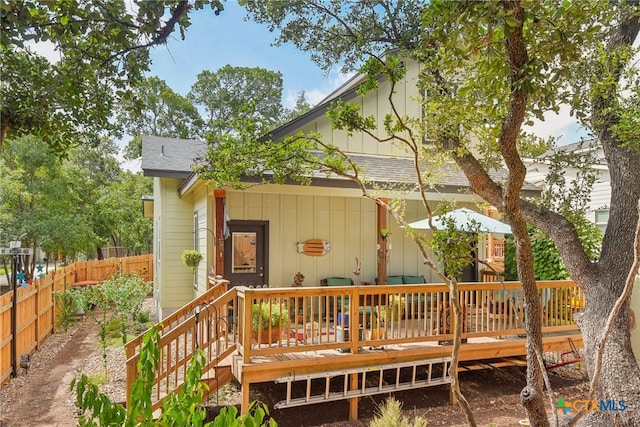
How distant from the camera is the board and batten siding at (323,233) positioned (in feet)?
27.6

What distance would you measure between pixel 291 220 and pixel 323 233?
76cm

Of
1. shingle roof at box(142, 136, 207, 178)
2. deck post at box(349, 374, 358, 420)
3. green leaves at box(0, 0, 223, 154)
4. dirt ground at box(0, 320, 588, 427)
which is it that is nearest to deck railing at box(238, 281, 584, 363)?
deck post at box(349, 374, 358, 420)

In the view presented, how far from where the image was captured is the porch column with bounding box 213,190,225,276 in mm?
7582

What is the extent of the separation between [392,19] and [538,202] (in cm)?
348

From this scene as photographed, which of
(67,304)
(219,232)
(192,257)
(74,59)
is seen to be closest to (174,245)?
(192,257)

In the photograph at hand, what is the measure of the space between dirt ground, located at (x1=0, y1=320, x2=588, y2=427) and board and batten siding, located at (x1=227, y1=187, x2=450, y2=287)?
8.92 feet

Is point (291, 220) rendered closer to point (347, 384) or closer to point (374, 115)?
point (374, 115)

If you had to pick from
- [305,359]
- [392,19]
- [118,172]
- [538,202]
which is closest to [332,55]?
[392,19]

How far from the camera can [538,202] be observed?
19.0ft

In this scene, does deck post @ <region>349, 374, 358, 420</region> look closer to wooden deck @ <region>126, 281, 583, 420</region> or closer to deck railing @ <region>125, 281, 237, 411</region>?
wooden deck @ <region>126, 281, 583, 420</region>

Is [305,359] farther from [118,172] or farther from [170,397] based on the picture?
[118,172]

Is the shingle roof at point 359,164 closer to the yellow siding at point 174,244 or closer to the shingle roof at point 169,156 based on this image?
the shingle roof at point 169,156

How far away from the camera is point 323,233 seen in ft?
28.9

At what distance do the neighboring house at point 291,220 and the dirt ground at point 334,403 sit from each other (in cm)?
265
